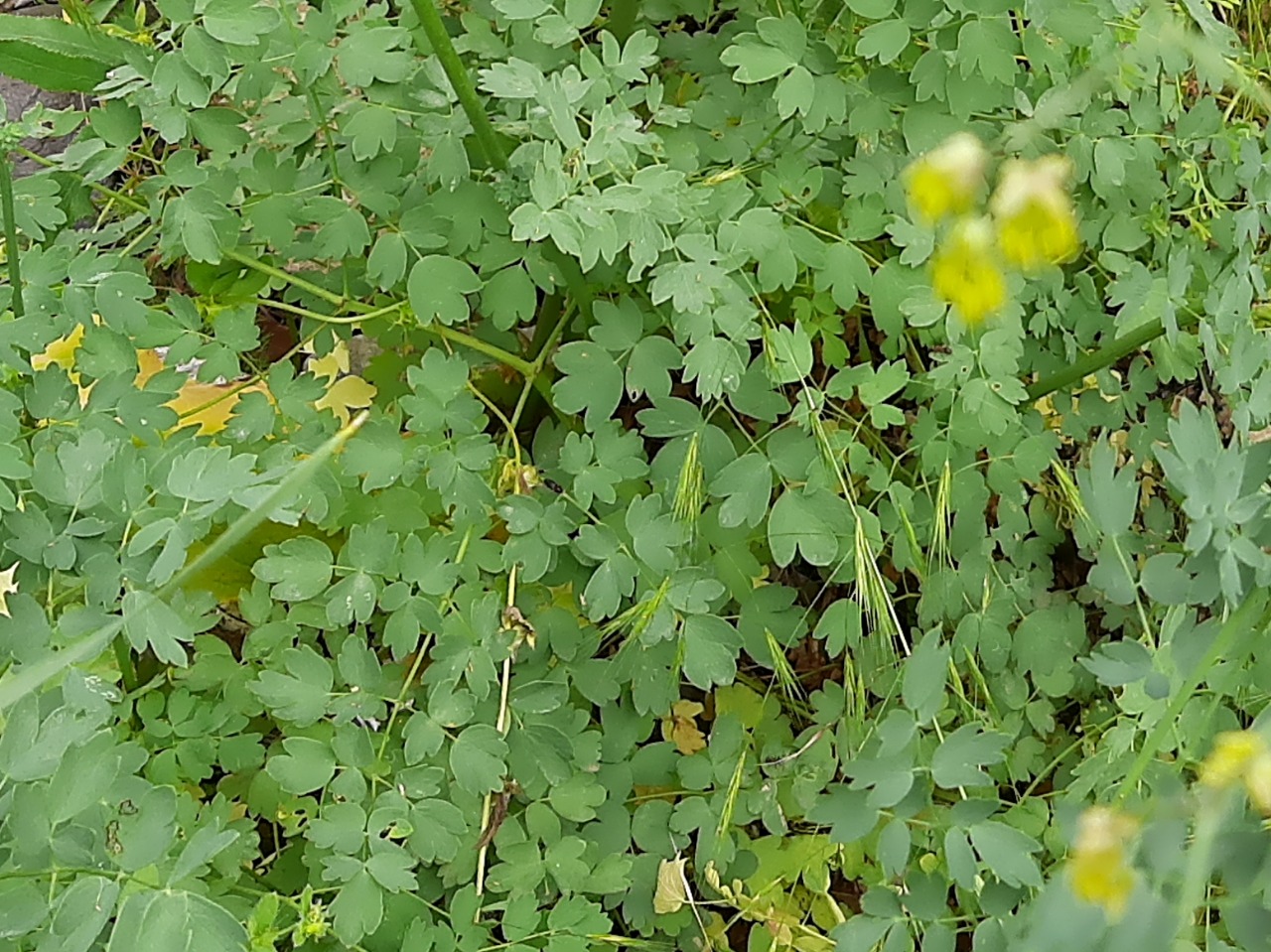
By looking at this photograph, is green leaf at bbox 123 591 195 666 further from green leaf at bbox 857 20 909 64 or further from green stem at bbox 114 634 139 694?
green leaf at bbox 857 20 909 64

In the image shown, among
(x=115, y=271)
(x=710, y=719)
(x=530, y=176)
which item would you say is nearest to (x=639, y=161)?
(x=530, y=176)

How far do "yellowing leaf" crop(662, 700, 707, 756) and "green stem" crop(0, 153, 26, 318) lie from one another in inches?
36.5

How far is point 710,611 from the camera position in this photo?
1379 millimetres

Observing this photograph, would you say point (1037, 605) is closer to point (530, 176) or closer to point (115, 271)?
point (530, 176)

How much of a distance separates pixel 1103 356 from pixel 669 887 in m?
0.82

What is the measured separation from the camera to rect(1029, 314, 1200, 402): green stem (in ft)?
4.16

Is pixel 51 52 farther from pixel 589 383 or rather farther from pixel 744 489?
pixel 744 489

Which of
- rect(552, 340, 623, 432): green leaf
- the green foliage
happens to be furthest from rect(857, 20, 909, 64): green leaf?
rect(552, 340, 623, 432): green leaf

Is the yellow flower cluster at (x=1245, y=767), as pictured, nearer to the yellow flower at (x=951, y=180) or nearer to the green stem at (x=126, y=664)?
the yellow flower at (x=951, y=180)

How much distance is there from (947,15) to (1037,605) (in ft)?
2.44

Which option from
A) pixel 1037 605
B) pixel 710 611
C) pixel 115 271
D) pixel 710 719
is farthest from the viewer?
pixel 710 719

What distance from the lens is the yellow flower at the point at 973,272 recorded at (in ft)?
1.66

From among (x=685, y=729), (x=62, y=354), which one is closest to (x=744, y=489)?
(x=685, y=729)

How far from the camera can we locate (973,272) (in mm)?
513
